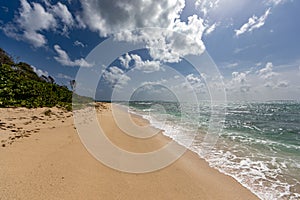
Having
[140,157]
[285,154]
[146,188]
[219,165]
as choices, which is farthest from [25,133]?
[285,154]

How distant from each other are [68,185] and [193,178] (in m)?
3.48

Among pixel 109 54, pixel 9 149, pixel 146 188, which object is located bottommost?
pixel 146 188

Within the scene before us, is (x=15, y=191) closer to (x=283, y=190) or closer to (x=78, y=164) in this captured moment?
(x=78, y=164)

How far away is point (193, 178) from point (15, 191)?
4400 mm

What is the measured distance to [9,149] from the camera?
4703 millimetres

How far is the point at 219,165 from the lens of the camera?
615 centimetres

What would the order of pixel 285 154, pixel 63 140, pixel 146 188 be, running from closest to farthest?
pixel 146 188
pixel 63 140
pixel 285 154

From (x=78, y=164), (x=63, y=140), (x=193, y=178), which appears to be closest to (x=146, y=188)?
(x=193, y=178)

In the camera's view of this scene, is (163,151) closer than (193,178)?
No

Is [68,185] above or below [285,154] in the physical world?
below

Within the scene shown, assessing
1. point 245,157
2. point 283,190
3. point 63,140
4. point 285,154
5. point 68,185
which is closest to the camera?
point 68,185

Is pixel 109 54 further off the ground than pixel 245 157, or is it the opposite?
pixel 109 54

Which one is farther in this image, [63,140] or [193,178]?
[63,140]

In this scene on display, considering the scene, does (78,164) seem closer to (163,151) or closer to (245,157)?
(163,151)
